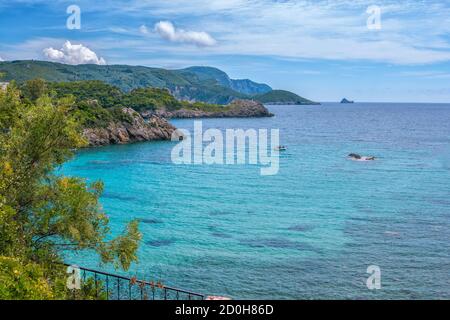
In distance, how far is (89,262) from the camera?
32.8 metres

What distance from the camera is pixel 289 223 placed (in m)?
43.4

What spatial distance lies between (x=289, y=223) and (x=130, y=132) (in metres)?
74.1

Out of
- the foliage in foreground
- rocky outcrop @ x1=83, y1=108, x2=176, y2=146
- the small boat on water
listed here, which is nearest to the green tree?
rocky outcrop @ x1=83, y1=108, x2=176, y2=146

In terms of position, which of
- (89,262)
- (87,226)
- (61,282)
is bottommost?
(89,262)

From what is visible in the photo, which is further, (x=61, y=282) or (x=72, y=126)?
(x=72, y=126)

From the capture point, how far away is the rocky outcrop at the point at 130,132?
102 m

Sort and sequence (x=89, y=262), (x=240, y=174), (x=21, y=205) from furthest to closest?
(x=240, y=174) < (x=89, y=262) < (x=21, y=205)

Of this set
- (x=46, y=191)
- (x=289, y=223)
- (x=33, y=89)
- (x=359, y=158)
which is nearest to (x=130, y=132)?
(x=33, y=89)

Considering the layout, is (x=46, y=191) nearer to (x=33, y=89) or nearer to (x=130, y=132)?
(x=130, y=132)

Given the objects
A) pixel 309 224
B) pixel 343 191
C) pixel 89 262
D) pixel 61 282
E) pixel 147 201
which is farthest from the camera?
pixel 343 191

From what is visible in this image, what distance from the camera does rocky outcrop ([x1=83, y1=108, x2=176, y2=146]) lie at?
10150 centimetres
